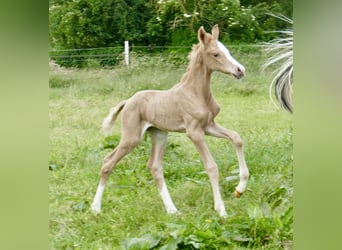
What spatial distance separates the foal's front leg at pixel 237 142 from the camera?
6.32 feet

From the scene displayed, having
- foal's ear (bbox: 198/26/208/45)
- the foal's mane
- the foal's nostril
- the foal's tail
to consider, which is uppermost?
foal's ear (bbox: 198/26/208/45)

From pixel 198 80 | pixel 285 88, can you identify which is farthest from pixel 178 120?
pixel 285 88

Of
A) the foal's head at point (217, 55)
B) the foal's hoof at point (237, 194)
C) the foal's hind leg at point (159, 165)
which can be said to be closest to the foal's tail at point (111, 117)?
the foal's hind leg at point (159, 165)

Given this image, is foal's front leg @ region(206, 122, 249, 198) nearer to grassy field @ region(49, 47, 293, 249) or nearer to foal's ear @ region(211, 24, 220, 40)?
grassy field @ region(49, 47, 293, 249)

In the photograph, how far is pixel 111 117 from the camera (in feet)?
6.38

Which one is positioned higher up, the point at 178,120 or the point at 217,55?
the point at 217,55

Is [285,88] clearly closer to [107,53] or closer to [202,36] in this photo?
[202,36]

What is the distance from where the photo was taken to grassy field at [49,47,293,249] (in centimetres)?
191

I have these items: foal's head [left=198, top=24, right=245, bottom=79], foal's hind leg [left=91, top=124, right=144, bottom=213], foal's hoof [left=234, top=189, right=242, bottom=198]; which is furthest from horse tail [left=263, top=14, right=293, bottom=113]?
foal's hind leg [left=91, top=124, right=144, bottom=213]

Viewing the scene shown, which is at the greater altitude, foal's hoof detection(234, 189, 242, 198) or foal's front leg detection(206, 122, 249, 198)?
foal's front leg detection(206, 122, 249, 198)

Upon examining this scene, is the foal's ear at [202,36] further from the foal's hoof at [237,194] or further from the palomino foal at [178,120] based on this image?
the foal's hoof at [237,194]

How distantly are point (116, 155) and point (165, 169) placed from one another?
0.60ft

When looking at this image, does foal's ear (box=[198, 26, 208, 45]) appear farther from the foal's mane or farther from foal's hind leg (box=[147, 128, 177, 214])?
foal's hind leg (box=[147, 128, 177, 214])
